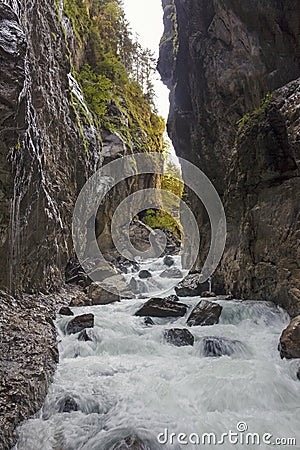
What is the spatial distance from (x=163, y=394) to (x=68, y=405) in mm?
1240

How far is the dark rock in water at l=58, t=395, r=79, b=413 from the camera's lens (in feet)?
13.9

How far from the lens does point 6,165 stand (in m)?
6.53

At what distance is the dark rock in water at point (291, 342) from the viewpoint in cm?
525

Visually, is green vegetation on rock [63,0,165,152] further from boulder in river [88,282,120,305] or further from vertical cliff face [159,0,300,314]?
boulder in river [88,282,120,305]

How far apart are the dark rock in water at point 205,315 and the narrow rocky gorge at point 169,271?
38 mm

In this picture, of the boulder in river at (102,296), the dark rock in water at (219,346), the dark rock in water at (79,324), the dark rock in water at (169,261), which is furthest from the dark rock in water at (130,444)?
the dark rock in water at (169,261)

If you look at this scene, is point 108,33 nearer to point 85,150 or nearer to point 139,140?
point 139,140

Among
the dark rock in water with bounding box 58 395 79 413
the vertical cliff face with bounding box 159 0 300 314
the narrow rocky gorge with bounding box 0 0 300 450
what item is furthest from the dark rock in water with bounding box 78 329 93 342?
the vertical cliff face with bounding box 159 0 300 314

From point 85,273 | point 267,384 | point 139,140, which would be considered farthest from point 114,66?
point 267,384

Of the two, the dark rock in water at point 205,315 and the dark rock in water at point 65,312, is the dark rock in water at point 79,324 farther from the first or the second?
the dark rock in water at point 205,315

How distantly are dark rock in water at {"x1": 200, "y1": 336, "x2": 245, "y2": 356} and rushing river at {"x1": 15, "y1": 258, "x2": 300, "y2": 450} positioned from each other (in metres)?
0.05

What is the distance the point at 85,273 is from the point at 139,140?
13.4m

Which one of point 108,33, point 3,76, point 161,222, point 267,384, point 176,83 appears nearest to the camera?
point 267,384

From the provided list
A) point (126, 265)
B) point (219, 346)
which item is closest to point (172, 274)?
point (126, 265)
